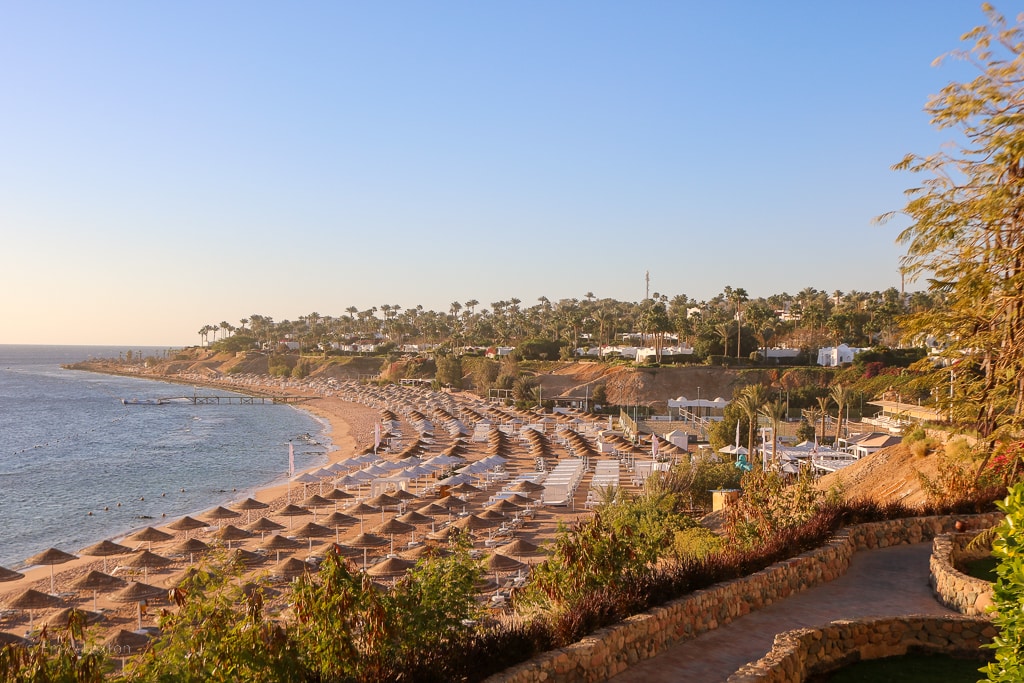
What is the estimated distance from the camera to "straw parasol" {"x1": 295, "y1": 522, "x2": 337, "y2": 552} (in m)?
24.4

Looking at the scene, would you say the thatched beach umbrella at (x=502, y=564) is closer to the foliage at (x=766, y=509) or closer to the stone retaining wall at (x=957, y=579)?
the foliage at (x=766, y=509)

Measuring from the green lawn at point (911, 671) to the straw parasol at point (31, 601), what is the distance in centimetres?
1728

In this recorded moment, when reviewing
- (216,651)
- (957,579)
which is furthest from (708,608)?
(216,651)

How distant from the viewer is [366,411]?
80.9 metres

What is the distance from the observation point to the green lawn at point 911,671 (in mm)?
8344

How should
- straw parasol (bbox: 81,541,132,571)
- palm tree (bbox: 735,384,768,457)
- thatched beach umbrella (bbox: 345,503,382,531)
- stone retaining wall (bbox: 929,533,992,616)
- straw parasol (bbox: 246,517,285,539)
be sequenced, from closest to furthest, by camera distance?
stone retaining wall (bbox: 929,533,992,616) < straw parasol (bbox: 81,541,132,571) < straw parasol (bbox: 246,517,285,539) < thatched beach umbrella (bbox: 345,503,382,531) < palm tree (bbox: 735,384,768,457)

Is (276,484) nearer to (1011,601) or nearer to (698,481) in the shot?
(698,481)

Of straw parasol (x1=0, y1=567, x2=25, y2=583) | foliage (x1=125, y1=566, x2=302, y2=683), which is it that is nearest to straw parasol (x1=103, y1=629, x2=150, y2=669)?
straw parasol (x1=0, y1=567, x2=25, y2=583)

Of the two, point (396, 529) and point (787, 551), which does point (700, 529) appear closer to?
point (787, 551)

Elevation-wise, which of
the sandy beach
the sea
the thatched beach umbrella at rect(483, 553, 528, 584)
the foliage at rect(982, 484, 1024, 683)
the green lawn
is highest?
the foliage at rect(982, 484, 1024, 683)

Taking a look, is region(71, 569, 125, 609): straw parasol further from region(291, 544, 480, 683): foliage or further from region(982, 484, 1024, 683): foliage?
region(982, 484, 1024, 683): foliage

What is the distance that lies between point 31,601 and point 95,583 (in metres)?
1.54

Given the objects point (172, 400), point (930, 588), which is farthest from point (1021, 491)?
point (172, 400)

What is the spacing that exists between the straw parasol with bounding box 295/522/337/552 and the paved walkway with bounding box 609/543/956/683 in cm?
1734
